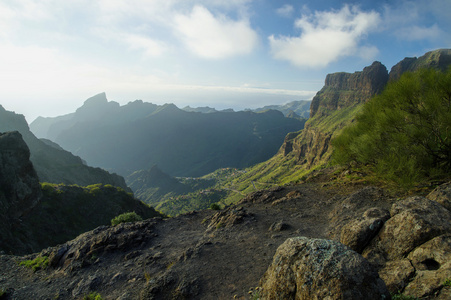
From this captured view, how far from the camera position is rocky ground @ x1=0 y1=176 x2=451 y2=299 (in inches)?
489

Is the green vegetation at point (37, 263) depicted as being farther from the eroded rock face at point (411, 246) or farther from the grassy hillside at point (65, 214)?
Result: the eroded rock face at point (411, 246)

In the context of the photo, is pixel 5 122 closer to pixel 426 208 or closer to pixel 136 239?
pixel 136 239

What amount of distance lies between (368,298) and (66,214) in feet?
166

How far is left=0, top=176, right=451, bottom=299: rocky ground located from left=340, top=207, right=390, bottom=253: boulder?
0.05 m

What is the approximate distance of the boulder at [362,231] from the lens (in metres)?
11.6

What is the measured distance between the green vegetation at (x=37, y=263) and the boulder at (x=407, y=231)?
948 inches

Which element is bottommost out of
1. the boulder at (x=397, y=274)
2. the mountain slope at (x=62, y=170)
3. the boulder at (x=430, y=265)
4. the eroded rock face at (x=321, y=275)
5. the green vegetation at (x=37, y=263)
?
the mountain slope at (x=62, y=170)

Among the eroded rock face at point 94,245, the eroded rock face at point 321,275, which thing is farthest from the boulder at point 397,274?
the eroded rock face at point 94,245

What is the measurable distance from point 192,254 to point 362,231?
38.5ft

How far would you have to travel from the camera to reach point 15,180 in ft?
122

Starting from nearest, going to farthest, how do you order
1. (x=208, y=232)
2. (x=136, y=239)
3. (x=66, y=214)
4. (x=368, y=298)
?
(x=368, y=298)
(x=136, y=239)
(x=208, y=232)
(x=66, y=214)

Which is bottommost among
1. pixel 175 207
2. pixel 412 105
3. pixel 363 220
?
pixel 175 207

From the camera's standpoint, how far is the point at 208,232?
21.8 metres

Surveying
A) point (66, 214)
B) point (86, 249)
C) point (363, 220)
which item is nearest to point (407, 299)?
point (363, 220)
